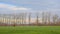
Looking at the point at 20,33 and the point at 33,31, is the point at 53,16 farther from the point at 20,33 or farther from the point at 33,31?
the point at 20,33

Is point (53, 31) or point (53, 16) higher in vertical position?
point (53, 16)

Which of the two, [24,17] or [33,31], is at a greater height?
[24,17]

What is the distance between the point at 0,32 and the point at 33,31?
111 centimetres

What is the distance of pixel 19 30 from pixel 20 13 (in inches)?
23.2

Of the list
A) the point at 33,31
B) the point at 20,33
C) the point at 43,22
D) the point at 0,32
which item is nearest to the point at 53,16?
the point at 43,22

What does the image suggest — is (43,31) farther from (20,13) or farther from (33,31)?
(20,13)

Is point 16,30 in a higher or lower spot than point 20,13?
lower

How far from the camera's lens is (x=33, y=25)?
21.7 ft

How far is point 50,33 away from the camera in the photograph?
257 inches

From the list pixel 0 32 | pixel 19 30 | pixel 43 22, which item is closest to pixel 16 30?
pixel 19 30

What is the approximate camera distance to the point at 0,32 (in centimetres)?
659

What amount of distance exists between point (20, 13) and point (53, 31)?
4.18 feet

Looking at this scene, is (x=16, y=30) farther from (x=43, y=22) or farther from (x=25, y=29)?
(x=43, y=22)

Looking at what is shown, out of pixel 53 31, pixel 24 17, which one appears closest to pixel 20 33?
pixel 24 17
